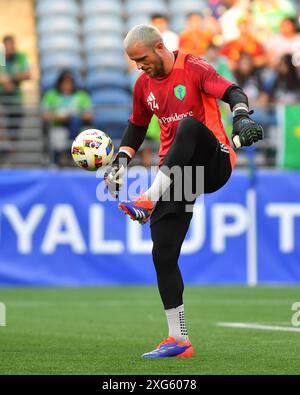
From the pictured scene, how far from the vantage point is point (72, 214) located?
44.8 ft

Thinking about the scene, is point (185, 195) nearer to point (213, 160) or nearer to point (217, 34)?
point (213, 160)

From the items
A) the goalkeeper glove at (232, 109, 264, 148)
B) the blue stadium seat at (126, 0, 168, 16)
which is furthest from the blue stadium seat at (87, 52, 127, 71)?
the goalkeeper glove at (232, 109, 264, 148)

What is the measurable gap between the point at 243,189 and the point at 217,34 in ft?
13.3

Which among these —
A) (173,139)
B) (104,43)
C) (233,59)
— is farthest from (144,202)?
(104,43)

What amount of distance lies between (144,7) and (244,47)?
4.01 metres

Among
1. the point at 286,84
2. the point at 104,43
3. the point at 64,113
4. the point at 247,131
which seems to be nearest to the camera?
the point at 247,131

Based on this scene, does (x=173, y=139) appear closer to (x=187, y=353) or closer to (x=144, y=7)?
(x=187, y=353)

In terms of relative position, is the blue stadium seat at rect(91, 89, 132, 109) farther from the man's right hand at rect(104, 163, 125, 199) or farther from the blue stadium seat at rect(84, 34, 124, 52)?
the man's right hand at rect(104, 163, 125, 199)

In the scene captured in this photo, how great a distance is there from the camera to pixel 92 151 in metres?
6.89

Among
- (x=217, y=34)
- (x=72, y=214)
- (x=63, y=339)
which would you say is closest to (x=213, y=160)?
(x=63, y=339)

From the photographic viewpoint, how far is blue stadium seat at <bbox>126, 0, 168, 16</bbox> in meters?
20.4

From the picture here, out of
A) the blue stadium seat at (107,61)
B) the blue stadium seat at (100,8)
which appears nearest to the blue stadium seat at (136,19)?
the blue stadium seat at (100,8)

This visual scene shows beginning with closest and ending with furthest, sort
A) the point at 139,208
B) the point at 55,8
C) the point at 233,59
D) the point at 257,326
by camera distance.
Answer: the point at 139,208 → the point at 257,326 → the point at 233,59 → the point at 55,8

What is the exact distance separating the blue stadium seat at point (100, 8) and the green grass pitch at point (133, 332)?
8194mm
